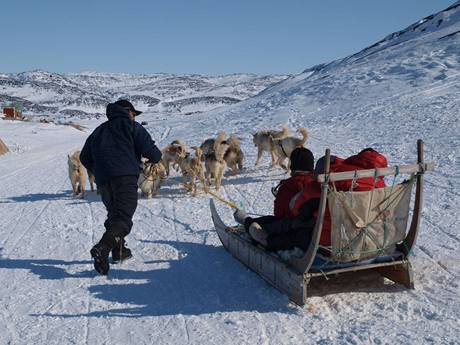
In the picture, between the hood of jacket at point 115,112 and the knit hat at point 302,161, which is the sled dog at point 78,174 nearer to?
the hood of jacket at point 115,112

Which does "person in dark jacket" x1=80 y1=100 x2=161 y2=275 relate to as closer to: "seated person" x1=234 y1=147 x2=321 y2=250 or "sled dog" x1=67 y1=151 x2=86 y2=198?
"seated person" x1=234 y1=147 x2=321 y2=250

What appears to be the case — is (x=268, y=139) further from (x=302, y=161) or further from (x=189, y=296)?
(x=189, y=296)

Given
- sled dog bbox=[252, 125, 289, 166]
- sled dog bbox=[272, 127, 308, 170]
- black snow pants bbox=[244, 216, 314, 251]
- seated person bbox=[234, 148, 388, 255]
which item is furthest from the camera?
sled dog bbox=[252, 125, 289, 166]

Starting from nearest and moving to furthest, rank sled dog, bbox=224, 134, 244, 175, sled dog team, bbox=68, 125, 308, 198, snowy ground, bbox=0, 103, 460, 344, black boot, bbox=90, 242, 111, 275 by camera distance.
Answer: snowy ground, bbox=0, 103, 460, 344, black boot, bbox=90, 242, 111, 275, sled dog team, bbox=68, 125, 308, 198, sled dog, bbox=224, 134, 244, 175

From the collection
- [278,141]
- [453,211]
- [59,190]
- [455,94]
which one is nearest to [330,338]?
[453,211]

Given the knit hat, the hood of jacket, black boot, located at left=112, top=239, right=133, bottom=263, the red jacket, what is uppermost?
the hood of jacket

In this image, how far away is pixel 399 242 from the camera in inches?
171

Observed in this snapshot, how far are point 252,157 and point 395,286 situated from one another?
28.8 feet

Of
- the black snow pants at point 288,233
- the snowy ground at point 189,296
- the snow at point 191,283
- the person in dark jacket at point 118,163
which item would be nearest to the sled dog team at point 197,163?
the snow at point 191,283

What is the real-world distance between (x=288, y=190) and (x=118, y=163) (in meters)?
1.73

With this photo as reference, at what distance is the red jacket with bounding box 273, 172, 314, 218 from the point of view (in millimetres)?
4570

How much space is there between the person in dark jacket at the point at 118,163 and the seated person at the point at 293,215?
125 cm

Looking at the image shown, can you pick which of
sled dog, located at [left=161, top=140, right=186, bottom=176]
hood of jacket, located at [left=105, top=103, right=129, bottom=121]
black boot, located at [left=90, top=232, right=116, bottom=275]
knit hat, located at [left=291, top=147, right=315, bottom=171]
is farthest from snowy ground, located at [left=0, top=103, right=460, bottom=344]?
sled dog, located at [left=161, top=140, right=186, bottom=176]

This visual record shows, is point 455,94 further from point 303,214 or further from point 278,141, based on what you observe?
point 303,214
